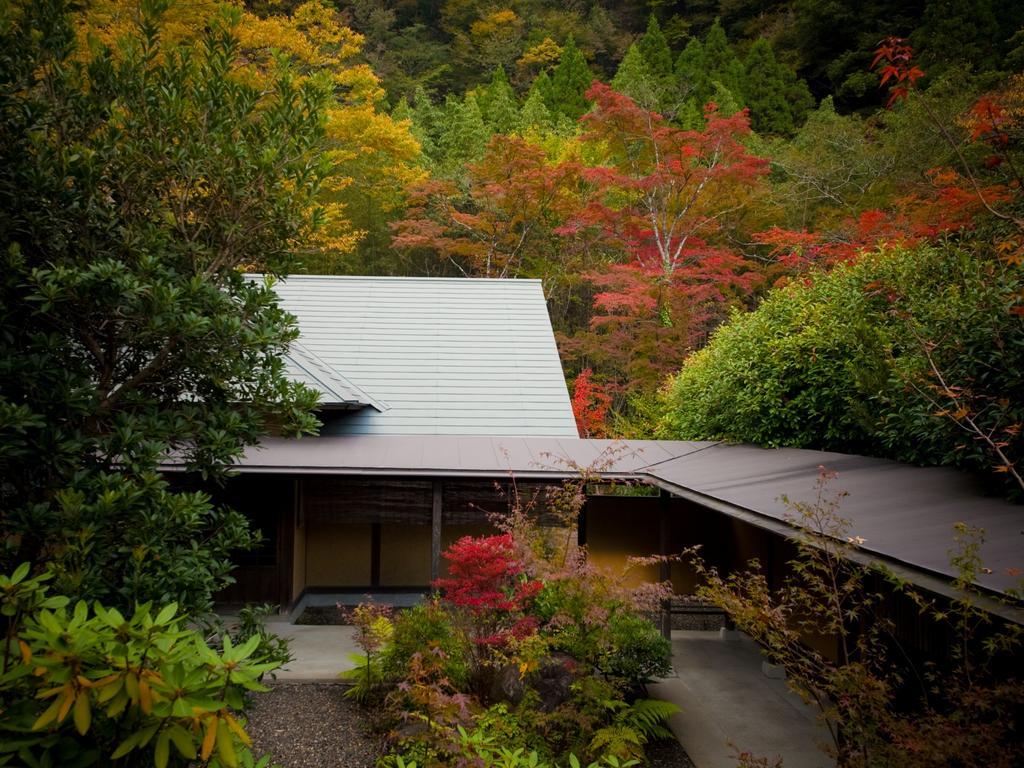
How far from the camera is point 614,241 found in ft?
60.2

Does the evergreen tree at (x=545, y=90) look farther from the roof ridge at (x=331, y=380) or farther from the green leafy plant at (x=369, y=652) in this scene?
the green leafy plant at (x=369, y=652)

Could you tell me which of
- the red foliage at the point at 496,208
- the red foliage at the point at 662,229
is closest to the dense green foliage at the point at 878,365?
the red foliage at the point at 662,229

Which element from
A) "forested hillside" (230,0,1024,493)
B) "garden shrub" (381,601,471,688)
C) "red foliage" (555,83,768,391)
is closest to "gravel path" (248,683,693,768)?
"garden shrub" (381,601,471,688)

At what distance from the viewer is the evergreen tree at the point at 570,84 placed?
24688mm

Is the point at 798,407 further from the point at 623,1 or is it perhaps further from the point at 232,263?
the point at 623,1

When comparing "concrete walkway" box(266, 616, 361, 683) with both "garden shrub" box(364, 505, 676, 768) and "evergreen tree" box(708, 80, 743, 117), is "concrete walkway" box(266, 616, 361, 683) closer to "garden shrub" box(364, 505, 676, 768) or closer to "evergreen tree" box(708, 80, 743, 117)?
"garden shrub" box(364, 505, 676, 768)

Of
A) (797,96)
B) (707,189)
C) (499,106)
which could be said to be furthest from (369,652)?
(797,96)

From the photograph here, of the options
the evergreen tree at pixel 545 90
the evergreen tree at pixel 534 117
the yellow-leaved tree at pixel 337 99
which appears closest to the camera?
the yellow-leaved tree at pixel 337 99

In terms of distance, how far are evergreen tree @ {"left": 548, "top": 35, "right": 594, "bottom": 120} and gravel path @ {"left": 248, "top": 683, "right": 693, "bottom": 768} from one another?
22.4m

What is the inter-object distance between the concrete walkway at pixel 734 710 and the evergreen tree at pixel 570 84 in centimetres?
2080

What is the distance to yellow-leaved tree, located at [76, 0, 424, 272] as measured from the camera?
514 inches

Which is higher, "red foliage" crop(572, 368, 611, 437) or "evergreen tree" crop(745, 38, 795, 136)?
"evergreen tree" crop(745, 38, 795, 136)

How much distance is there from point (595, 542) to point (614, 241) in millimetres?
10403

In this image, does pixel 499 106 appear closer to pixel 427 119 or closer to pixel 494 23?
pixel 427 119
